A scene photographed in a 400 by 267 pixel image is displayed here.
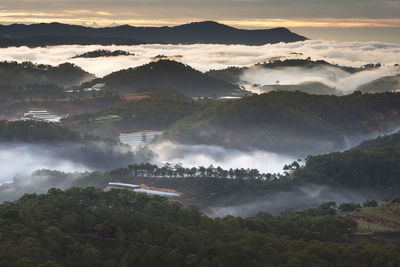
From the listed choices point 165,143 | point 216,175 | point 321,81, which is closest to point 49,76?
point 321,81

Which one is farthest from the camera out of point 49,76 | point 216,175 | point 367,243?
point 49,76

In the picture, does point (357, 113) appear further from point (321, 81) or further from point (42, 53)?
point (42, 53)

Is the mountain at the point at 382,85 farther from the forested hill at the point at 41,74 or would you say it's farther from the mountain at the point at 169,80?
the forested hill at the point at 41,74

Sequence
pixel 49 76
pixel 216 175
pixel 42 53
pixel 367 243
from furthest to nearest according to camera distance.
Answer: pixel 42 53 → pixel 49 76 → pixel 216 175 → pixel 367 243

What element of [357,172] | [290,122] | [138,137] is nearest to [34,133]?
[138,137]

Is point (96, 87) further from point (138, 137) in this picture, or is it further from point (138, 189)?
point (138, 189)

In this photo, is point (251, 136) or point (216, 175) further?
point (251, 136)

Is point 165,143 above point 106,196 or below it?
below
